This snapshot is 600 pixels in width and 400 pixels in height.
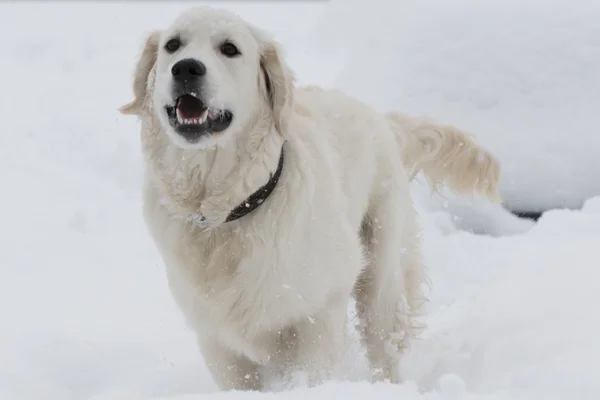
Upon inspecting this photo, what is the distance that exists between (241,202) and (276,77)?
583 mm

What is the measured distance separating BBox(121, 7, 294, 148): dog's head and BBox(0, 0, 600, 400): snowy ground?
3.59 ft

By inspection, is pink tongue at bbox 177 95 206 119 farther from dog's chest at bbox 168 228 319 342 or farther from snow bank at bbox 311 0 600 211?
A: snow bank at bbox 311 0 600 211

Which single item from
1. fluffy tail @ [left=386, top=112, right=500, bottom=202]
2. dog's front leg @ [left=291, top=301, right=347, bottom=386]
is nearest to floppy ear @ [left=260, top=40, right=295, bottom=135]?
dog's front leg @ [left=291, top=301, right=347, bottom=386]

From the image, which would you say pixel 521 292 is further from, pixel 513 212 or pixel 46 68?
pixel 46 68

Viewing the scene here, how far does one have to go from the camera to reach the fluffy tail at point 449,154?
447 cm

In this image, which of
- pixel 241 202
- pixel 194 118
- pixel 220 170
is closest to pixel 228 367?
pixel 241 202

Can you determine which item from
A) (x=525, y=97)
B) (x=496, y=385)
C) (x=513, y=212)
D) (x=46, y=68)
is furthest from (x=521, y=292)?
(x=46, y=68)

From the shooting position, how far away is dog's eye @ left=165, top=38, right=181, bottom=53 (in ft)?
10.0

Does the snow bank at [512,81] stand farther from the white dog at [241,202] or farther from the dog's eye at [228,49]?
the dog's eye at [228,49]

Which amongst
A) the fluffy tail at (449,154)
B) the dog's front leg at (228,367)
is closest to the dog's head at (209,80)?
the dog's front leg at (228,367)

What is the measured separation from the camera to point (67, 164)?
23.9 ft

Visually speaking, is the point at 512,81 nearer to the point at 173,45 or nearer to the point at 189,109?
the point at 173,45

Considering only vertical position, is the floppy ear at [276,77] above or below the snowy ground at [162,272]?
above

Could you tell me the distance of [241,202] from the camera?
302 centimetres
